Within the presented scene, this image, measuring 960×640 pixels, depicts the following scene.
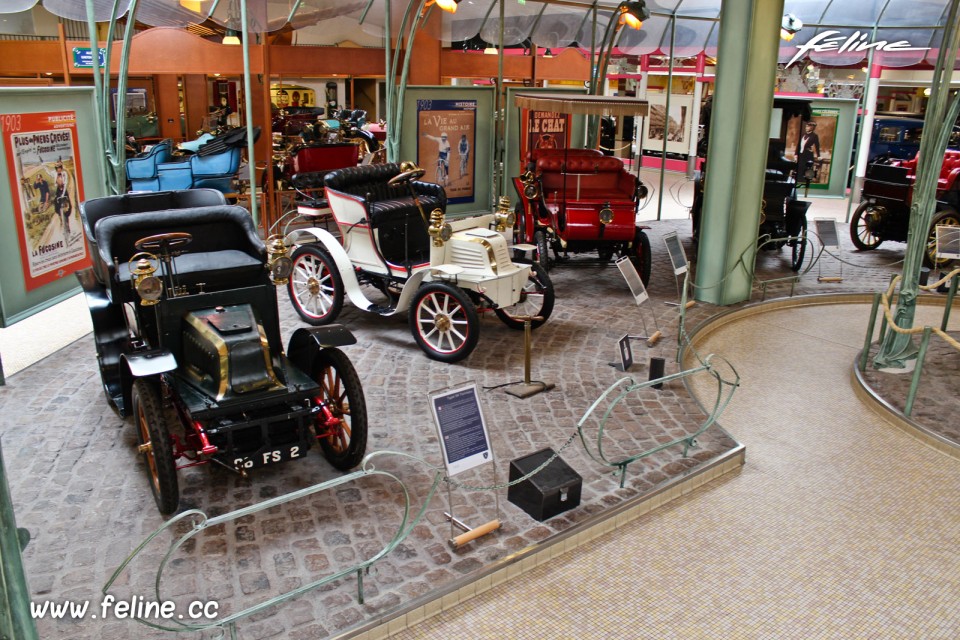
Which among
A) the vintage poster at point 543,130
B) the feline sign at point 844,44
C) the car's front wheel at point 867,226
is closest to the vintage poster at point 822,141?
the feline sign at point 844,44

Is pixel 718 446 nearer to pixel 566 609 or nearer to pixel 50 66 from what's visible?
pixel 566 609

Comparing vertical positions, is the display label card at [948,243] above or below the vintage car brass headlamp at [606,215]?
below

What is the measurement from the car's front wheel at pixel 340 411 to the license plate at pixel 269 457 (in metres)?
0.28

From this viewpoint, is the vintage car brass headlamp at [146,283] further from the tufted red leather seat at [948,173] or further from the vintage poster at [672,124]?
the vintage poster at [672,124]

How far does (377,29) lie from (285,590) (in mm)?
10296

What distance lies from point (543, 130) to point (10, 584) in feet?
38.5

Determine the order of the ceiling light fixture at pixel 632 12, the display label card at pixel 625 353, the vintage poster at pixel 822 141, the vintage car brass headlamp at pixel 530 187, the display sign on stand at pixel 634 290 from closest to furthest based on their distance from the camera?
the display label card at pixel 625 353
the display sign on stand at pixel 634 290
the vintage car brass headlamp at pixel 530 187
the ceiling light fixture at pixel 632 12
the vintage poster at pixel 822 141

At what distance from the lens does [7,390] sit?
19.8 feet

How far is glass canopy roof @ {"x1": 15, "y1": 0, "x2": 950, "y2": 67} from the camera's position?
10289 mm

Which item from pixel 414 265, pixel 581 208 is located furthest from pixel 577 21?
pixel 414 265

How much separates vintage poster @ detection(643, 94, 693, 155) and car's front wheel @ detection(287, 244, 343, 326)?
13410 mm

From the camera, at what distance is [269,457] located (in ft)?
14.8

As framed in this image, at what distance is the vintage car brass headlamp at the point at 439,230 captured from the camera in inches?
276

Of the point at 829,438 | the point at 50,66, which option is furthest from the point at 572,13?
the point at 829,438
